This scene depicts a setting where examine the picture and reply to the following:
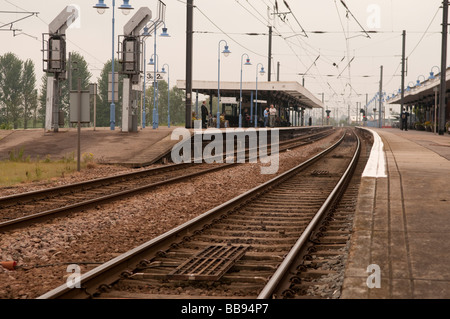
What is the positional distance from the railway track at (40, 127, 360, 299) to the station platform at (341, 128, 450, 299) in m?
0.70

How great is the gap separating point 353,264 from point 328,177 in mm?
10868

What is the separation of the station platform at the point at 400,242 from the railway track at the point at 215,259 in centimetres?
70

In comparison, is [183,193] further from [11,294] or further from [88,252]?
[11,294]

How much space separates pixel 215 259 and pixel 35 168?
11.7m

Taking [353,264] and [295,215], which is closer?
[353,264]

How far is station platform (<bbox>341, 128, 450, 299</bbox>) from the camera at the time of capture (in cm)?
459

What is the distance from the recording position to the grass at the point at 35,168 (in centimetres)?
1455

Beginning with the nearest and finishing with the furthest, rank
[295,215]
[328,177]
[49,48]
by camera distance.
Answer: [295,215]
[328,177]
[49,48]

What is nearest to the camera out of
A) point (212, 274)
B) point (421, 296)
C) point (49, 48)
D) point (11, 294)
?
point (421, 296)

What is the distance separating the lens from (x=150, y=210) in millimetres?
10188

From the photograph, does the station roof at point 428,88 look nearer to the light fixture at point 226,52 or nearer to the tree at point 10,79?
the light fixture at point 226,52

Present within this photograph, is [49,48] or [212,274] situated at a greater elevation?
[49,48]

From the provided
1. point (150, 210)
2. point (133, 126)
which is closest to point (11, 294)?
point (150, 210)

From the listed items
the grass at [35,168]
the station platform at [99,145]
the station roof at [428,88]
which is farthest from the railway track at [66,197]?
the station roof at [428,88]
